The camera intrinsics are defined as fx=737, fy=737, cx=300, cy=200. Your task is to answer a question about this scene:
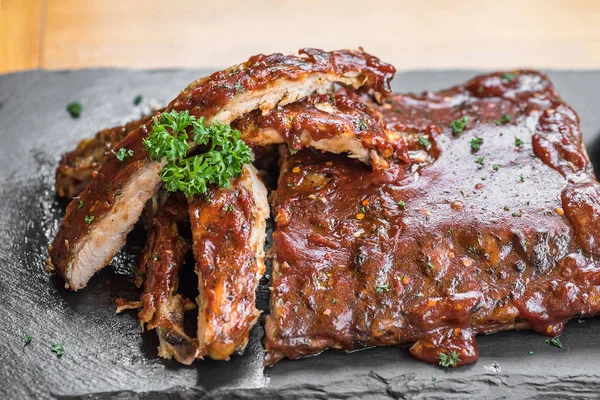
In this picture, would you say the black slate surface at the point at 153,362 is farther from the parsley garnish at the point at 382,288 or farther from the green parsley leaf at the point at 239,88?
the green parsley leaf at the point at 239,88

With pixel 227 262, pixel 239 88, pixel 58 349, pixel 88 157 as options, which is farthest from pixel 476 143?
pixel 58 349

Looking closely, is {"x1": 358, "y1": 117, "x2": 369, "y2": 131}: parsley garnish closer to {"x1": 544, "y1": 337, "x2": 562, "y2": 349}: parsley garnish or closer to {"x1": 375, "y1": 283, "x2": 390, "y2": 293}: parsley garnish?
{"x1": 375, "y1": 283, "x2": 390, "y2": 293}: parsley garnish

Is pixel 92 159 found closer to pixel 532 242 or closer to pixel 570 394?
pixel 532 242

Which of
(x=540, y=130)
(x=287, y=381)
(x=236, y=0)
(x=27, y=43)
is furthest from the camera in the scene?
(x=236, y=0)

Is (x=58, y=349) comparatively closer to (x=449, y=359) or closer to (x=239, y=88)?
(x=239, y=88)

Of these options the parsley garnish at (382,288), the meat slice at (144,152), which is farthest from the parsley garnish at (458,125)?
the parsley garnish at (382,288)

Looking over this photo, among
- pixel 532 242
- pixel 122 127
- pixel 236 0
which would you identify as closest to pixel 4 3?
pixel 236 0

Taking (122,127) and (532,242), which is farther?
(122,127)
